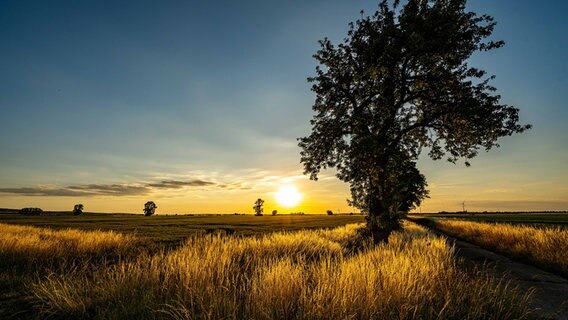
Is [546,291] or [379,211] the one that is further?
[379,211]

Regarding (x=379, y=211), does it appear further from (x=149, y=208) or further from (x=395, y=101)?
(x=149, y=208)

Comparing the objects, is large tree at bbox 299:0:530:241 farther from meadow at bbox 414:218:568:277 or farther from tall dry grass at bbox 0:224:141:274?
tall dry grass at bbox 0:224:141:274

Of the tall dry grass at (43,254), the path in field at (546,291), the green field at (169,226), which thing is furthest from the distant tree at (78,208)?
the path in field at (546,291)

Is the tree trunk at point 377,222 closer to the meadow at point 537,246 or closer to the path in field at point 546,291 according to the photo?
the meadow at point 537,246

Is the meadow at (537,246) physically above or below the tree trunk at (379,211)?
below

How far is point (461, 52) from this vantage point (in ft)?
53.8

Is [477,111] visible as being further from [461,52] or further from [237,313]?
[237,313]

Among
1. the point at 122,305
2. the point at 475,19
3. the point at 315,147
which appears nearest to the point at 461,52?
the point at 475,19

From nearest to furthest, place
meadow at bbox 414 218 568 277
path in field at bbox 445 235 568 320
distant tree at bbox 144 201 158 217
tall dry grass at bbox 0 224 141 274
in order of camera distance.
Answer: path in field at bbox 445 235 568 320 → tall dry grass at bbox 0 224 141 274 → meadow at bbox 414 218 568 277 → distant tree at bbox 144 201 158 217

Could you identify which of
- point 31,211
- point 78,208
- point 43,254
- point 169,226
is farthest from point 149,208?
point 43,254

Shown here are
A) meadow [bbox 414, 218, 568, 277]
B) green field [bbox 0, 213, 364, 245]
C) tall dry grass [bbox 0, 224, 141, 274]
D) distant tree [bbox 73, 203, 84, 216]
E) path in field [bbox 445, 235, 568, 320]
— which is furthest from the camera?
distant tree [bbox 73, 203, 84, 216]

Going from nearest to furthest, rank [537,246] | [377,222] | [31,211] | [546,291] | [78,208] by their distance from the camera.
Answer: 1. [546,291]
2. [537,246]
3. [377,222]
4. [31,211]
5. [78,208]

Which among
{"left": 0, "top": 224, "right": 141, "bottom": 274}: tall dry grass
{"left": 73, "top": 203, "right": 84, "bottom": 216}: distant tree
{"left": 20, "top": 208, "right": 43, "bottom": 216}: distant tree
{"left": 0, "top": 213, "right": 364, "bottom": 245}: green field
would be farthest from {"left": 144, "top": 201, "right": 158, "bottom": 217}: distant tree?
{"left": 0, "top": 224, "right": 141, "bottom": 274}: tall dry grass

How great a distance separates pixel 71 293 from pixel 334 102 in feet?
50.5
